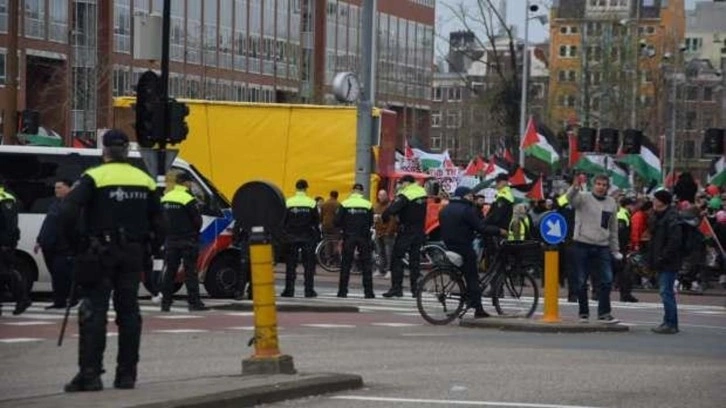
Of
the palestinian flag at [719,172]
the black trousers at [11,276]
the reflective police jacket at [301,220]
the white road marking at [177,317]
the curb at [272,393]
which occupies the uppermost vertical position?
the palestinian flag at [719,172]

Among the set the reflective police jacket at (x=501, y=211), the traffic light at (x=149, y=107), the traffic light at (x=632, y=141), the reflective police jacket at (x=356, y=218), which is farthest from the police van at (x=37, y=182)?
the traffic light at (x=632, y=141)

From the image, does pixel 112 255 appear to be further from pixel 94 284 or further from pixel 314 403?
pixel 314 403

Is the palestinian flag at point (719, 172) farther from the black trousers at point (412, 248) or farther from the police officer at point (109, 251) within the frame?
the police officer at point (109, 251)

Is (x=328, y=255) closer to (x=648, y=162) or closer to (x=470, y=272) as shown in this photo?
(x=648, y=162)

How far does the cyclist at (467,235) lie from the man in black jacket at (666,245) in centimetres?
193

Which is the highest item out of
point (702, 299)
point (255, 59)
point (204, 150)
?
point (255, 59)

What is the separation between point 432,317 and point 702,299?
12185 millimetres

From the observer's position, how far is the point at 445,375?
587 inches

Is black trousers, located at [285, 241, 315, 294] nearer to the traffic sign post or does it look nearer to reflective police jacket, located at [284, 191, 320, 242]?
reflective police jacket, located at [284, 191, 320, 242]

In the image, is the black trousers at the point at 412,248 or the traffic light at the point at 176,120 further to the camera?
the black trousers at the point at 412,248

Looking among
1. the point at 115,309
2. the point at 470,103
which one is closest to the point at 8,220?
the point at 115,309

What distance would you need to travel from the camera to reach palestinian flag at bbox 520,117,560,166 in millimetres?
46375

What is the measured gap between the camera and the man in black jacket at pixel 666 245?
825 inches

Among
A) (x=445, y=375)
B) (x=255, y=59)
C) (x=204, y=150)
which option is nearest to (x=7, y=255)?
(x=445, y=375)
